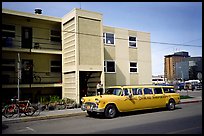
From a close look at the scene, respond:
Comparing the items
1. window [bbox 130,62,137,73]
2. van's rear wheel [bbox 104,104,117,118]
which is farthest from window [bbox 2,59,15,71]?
window [bbox 130,62,137,73]

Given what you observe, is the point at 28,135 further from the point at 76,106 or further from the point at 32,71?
the point at 32,71

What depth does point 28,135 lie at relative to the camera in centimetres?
868

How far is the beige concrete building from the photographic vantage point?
691 inches

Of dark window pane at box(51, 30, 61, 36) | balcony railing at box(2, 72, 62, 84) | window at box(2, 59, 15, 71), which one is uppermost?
→ dark window pane at box(51, 30, 61, 36)

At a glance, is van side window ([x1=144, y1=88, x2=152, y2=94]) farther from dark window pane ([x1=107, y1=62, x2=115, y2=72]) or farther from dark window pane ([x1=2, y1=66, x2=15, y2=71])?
dark window pane ([x1=2, y1=66, x2=15, y2=71])

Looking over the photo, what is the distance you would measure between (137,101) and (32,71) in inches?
395

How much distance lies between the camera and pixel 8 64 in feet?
59.7

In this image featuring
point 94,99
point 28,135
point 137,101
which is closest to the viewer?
point 28,135

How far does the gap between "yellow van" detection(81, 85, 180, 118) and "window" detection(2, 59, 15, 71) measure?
829 centimetres

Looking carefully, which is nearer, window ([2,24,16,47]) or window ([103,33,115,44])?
window ([2,24,16,47])

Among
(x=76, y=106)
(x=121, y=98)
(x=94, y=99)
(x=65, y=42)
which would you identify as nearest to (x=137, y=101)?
(x=121, y=98)

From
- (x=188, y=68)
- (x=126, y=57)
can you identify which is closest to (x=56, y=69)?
(x=126, y=57)

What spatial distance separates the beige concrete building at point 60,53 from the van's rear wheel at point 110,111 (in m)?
5.29

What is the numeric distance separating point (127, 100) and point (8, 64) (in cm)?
1085
